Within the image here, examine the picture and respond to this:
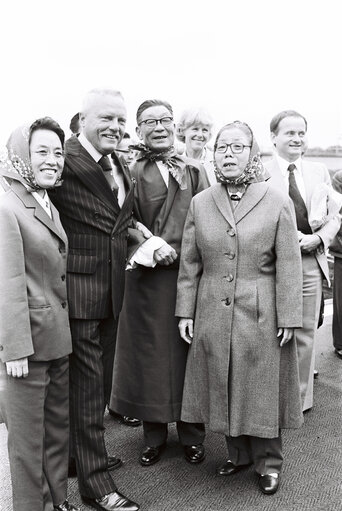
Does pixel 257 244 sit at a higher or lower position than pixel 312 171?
lower

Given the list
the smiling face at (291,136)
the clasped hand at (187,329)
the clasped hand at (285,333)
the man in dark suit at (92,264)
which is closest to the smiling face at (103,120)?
the man in dark suit at (92,264)

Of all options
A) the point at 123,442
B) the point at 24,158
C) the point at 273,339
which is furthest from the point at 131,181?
the point at 123,442

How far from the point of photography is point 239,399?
92.8 inches

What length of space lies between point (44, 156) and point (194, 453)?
1656 millimetres

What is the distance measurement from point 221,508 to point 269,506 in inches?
8.0

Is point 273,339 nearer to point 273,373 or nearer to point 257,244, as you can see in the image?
point 273,373

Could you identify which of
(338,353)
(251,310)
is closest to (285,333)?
(251,310)

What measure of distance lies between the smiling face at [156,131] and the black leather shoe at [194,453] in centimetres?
150

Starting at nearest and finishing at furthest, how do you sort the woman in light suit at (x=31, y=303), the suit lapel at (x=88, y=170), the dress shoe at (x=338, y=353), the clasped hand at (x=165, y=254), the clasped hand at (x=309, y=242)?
the woman in light suit at (x=31, y=303)
the suit lapel at (x=88, y=170)
the clasped hand at (x=165, y=254)
the clasped hand at (x=309, y=242)
the dress shoe at (x=338, y=353)

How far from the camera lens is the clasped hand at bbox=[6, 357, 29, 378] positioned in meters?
1.93

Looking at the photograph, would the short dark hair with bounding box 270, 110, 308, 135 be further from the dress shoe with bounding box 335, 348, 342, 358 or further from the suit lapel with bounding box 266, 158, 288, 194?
the dress shoe with bounding box 335, 348, 342, 358

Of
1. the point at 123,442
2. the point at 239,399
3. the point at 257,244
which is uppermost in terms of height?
the point at 257,244

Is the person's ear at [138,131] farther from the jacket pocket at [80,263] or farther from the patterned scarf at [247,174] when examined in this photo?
the jacket pocket at [80,263]

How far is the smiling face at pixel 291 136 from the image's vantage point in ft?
10.2
